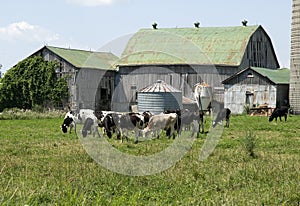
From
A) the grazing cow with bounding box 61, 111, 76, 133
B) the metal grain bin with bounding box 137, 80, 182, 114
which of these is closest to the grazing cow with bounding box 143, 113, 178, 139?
the grazing cow with bounding box 61, 111, 76, 133

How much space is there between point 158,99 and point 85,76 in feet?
40.4

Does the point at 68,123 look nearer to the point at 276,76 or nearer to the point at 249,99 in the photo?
the point at 249,99

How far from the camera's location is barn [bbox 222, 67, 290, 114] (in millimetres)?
37875

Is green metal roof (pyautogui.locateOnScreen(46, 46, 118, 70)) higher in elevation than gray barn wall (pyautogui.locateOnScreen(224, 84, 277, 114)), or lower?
higher

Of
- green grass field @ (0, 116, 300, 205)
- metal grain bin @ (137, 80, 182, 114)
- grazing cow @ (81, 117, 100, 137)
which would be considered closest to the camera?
green grass field @ (0, 116, 300, 205)

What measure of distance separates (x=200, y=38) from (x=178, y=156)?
33.1 metres

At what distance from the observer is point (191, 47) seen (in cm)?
4453

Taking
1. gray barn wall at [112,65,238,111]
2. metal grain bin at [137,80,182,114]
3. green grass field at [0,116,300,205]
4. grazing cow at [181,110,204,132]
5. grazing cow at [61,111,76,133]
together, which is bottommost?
green grass field at [0,116,300,205]

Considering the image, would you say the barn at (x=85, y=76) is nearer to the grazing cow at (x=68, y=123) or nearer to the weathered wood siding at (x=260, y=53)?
the weathered wood siding at (x=260, y=53)

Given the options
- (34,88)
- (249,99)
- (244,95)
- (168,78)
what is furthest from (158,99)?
(34,88)

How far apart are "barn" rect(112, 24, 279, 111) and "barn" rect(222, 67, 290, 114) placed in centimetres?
186

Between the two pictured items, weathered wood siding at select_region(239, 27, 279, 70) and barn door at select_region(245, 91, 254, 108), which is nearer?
barn door at select_region(245, 91, 254, 108)

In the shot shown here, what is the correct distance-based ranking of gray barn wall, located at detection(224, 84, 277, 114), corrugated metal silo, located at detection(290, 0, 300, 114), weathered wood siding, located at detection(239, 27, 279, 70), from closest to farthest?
corrugated metal silo, located at detection(290, 0, 300, 114)
gray barn wall, located at detection(224, 84, 277, 114)
weathered wood siding, located at detection(239, 27, 279, 70)

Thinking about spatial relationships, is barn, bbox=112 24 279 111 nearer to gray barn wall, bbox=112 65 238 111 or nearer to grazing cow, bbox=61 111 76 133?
gray barn wall, bbox=112 65 238 111
